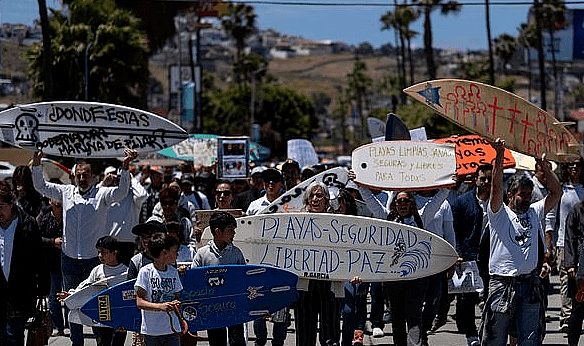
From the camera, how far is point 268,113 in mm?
84938

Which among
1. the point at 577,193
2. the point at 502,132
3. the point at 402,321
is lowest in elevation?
the point at 402,321

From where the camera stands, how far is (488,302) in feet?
27.3

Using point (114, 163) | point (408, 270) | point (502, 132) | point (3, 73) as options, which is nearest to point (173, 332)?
point (408, 270)

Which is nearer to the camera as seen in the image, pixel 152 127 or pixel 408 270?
pixel 408 270

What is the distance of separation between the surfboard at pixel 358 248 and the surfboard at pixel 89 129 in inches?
78.4

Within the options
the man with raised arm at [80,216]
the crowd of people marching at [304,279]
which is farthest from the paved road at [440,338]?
the man with raised arm at [80,216]

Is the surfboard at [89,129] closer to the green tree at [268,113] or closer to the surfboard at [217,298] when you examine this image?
the surfboard at [217,298]

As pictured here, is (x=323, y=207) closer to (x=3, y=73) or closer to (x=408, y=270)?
(x=408, y=270)

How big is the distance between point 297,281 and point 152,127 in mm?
2540

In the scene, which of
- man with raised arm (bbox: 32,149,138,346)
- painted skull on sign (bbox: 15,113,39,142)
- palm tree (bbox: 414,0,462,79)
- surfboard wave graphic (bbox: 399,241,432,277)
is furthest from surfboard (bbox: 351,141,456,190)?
palm tree (bbox: 414,0,462,79)

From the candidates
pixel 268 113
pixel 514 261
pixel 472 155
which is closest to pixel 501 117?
pixel 514 261

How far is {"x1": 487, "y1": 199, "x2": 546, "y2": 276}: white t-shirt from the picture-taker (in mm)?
8172

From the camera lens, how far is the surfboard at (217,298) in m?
7.97

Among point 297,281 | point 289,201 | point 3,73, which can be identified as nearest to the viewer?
point 297,281
